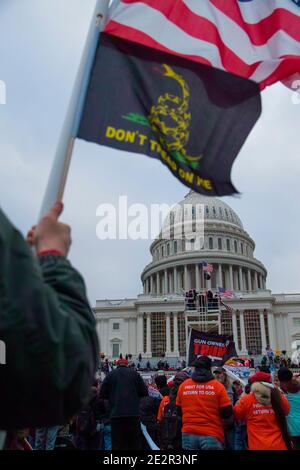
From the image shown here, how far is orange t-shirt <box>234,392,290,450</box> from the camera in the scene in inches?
244

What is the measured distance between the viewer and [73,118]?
3023 millimetres

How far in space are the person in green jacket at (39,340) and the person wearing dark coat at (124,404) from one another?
711 centimetres

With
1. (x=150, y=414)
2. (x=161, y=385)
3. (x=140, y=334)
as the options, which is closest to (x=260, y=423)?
(x=150, y=414)

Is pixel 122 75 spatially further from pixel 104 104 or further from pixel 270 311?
pixel 270 311

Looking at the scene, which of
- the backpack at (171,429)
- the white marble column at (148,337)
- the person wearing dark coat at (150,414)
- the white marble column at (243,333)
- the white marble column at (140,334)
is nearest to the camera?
the backpack at (171,429)

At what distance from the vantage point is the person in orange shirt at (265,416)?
622 centimetres

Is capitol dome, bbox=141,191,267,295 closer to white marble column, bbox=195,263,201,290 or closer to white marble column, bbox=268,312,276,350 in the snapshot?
white marble column, bbox=195,263,201,290

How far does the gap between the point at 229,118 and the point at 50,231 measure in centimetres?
258

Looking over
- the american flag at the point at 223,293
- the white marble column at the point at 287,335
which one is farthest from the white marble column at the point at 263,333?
the american flag at the point at 223,293

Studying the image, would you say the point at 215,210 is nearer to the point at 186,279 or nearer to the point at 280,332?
the point at 186,279

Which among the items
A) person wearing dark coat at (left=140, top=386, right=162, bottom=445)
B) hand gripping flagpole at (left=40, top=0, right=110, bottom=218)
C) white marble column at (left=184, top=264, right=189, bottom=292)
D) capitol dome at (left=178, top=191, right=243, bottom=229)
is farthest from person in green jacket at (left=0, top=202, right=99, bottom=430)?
capitol dome at (left=178, top=191, right=243, bottom=229)

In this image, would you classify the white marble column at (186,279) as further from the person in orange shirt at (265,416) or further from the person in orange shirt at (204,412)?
the person in orange shirt at (265,416)

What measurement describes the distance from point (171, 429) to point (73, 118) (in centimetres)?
652

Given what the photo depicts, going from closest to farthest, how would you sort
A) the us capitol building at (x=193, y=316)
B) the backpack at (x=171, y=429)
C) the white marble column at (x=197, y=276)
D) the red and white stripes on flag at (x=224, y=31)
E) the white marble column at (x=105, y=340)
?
the red and white stripes on flag at (x=224, y=31), the backpack at (x=171, y=429), the us capitol building at (x=193, y=316), the white marble column at (x=105, y=340), the white marble column at (x=197, y=276)
